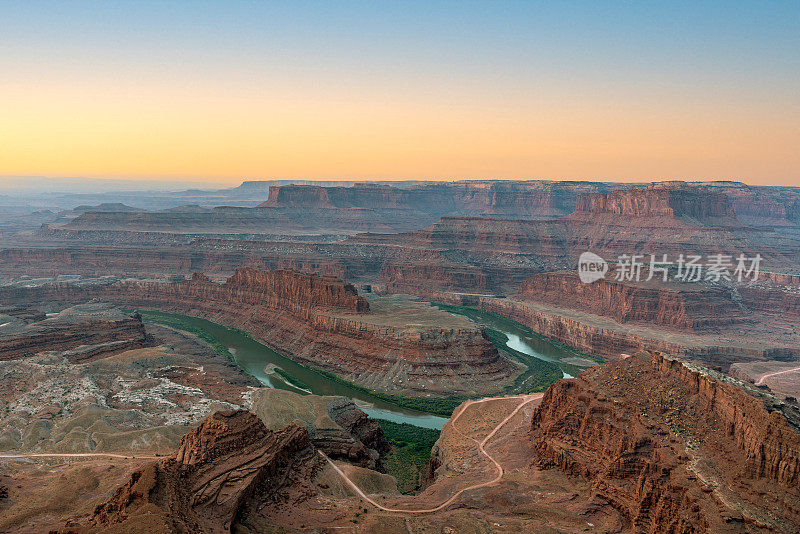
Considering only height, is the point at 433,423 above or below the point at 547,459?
below

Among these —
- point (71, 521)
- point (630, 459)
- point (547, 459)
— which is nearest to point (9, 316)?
point (71, 521)

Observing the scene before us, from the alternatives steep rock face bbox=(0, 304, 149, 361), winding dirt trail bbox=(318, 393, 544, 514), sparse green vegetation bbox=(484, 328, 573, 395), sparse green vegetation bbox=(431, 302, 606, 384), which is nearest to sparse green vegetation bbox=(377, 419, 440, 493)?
winding dirt trail bbox=(318, 393, 544, 514)

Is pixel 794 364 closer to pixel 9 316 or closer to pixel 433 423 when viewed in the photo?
pixel 433 423

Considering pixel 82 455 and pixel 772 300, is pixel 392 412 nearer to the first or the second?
pixel 82 455

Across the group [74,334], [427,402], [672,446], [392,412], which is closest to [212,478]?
[672,446]

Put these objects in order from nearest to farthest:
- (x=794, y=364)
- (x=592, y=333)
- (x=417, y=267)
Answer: (x=794, y=364), (x=592, y=333), (x=417, y=267)

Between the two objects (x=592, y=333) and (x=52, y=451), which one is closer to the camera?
(x=52, y=451)

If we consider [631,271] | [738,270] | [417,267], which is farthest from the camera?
[417,267]
